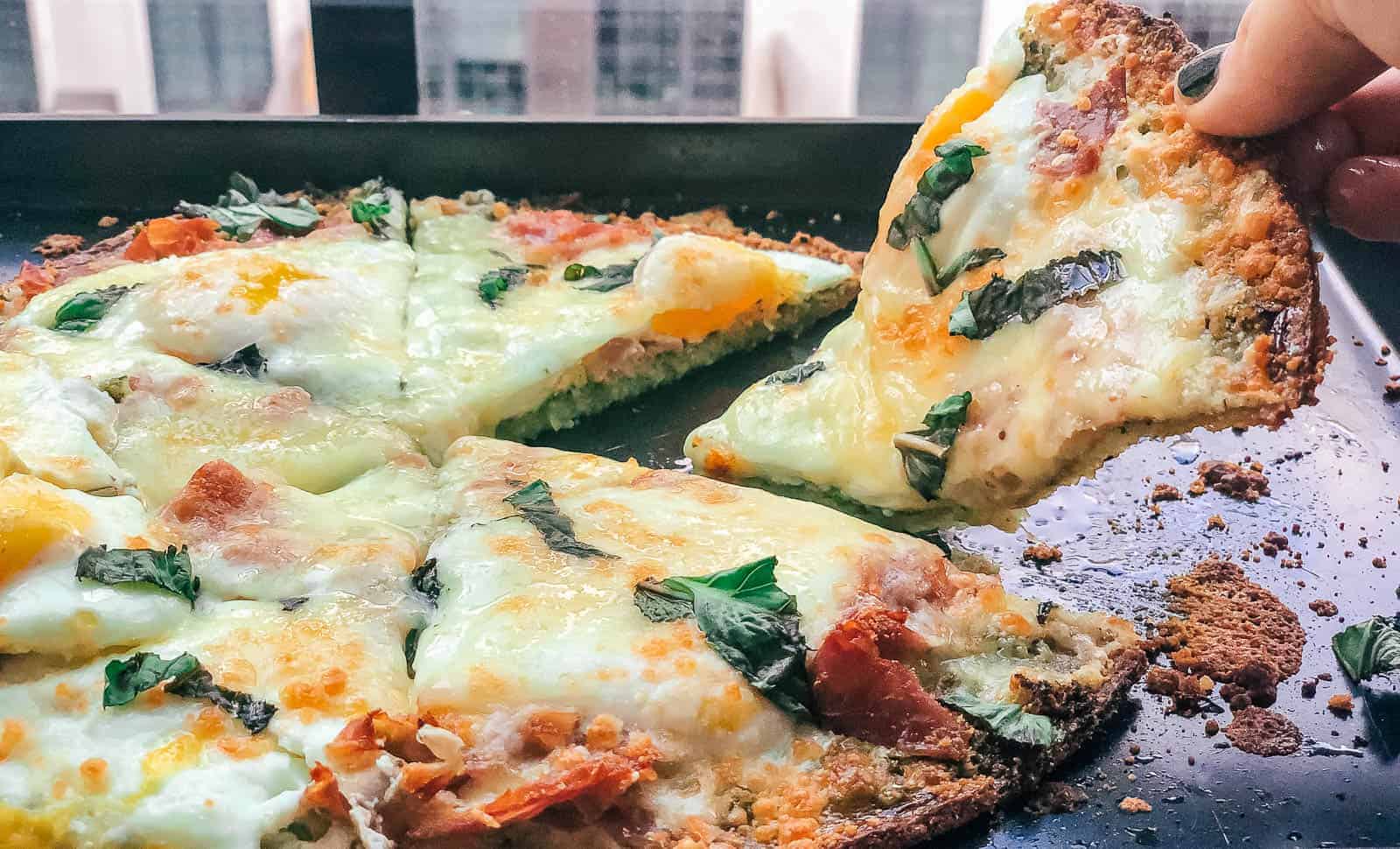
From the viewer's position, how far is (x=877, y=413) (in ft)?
9.89

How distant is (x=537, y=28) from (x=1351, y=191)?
16.3 feet

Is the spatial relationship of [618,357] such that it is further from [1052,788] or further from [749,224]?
[1052,788]

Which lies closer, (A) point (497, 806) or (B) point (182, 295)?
(A) point (497, 806)

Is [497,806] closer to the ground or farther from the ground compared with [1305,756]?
farther from the ground

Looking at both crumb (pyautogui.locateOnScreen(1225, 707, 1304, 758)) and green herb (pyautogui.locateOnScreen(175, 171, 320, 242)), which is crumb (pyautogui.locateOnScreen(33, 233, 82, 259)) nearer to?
green herb (pyautogui.locateOnScreen(175, 171, 320, 242))

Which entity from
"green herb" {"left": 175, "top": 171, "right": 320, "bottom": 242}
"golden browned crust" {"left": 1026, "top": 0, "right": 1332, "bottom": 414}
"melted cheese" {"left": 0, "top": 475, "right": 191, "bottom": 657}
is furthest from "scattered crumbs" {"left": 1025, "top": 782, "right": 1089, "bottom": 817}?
"green herb" {"left": 175, "top": 171, "right": 320, "bottom": 242}

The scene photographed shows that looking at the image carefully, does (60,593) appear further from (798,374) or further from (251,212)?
(251,212)

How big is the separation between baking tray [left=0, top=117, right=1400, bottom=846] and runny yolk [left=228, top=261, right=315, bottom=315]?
896 mm

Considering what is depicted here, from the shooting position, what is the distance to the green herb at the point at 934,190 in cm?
305

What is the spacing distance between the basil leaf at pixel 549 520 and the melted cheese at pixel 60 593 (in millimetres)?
705

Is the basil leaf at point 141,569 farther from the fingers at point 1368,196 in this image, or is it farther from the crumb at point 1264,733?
the fingers at point 1368,196

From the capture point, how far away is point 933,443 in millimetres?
2859

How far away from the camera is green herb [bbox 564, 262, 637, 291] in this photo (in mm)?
3766

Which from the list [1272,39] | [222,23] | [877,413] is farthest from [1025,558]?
[222,23]
